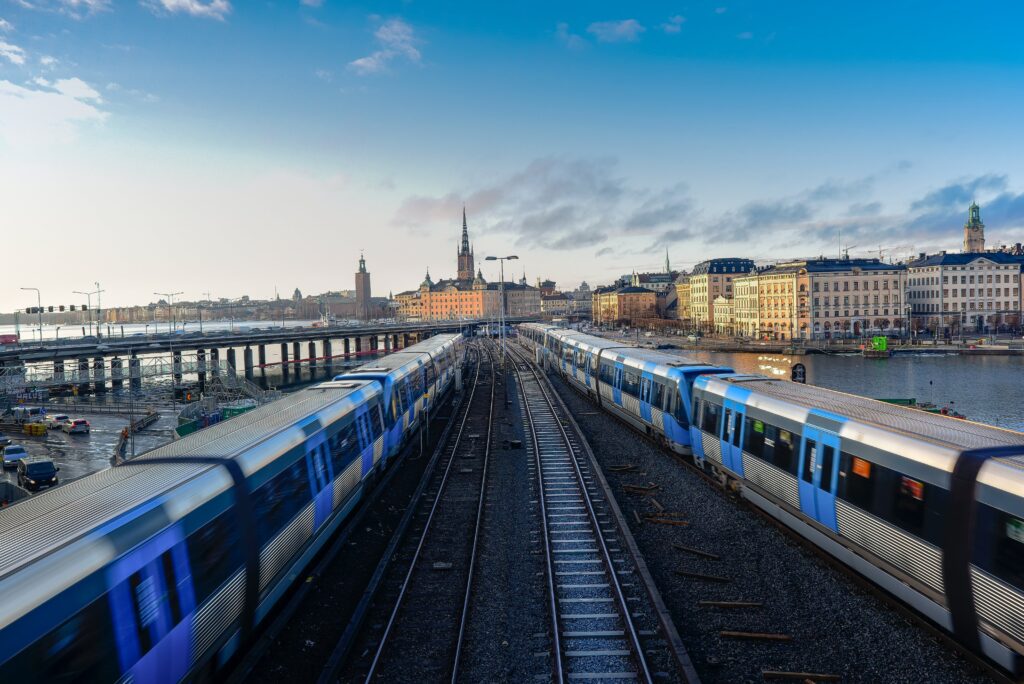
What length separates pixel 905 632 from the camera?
846 centimetres

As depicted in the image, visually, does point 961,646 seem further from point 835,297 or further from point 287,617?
point 835,297

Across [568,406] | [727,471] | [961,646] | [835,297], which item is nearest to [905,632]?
[961,646]

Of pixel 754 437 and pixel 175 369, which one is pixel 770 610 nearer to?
pixel 754 437

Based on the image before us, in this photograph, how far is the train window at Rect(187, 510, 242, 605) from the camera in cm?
664

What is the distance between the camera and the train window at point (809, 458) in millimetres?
10648

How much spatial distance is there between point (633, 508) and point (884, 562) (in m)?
5.91

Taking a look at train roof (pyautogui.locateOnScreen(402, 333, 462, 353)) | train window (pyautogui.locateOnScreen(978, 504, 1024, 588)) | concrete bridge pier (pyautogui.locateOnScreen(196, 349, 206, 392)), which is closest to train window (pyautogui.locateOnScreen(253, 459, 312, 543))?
train window (pyautogui.locateOnScreen(978, 504, 1024, 588))

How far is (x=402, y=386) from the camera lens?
765 inches

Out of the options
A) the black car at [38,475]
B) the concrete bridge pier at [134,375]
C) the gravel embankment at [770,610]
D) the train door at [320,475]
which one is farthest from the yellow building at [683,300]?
the train door at [320,475]

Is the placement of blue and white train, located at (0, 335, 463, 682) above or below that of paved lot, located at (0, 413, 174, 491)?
above

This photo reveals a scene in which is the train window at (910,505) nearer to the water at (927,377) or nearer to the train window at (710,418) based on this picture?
the train window at (710,418)

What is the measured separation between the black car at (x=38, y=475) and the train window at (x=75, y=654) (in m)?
21.9

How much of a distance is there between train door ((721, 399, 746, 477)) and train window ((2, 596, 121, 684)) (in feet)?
38.0

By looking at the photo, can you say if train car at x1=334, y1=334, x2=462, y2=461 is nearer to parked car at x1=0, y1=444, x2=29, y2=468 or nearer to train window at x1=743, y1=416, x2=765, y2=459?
train window at x1=743, y1=416, x2=765, y2=459
